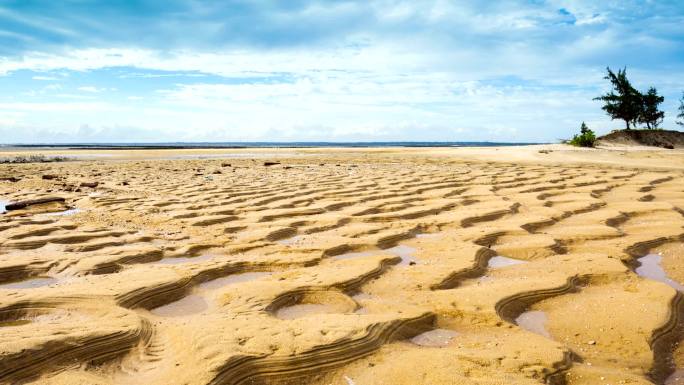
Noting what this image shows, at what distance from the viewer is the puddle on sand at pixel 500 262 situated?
299cm

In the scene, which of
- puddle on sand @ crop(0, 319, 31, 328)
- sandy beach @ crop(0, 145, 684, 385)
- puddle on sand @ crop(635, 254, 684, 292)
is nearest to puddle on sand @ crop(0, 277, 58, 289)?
sandy beach @ crop(0, 145, 684, 385)

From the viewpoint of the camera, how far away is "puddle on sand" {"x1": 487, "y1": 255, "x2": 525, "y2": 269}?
2992 mm

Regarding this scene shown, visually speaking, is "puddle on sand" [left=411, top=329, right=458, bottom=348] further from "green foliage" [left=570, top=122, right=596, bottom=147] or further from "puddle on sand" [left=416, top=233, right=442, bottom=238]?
"green foliage" [left=570, top=122, right=596, bottom=147]

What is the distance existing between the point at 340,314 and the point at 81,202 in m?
4.78

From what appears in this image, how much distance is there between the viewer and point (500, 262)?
121 inches

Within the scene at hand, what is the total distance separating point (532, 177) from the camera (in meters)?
7.92

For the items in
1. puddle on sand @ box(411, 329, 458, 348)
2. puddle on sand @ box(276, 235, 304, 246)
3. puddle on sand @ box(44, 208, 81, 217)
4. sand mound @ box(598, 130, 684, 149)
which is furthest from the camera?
sand mound @ box(598, 130, 684, 149)

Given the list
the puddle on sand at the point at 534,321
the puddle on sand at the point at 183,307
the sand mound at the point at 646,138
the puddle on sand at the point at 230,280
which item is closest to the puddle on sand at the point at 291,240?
the puddle on sand at the point at 230,280

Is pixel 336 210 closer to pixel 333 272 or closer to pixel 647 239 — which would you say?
pixel 333 272

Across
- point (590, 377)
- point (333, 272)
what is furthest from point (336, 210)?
point (590, 377)

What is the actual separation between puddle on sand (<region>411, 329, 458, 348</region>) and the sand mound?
22.4 m

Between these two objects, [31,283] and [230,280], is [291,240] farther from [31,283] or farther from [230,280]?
[31,283]

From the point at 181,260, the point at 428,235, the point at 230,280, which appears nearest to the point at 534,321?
the point at 230,280

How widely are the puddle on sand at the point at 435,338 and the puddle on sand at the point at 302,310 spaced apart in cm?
45
